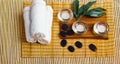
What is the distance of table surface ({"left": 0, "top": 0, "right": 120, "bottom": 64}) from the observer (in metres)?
1.06

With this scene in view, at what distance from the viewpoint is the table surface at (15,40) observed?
1.06 m

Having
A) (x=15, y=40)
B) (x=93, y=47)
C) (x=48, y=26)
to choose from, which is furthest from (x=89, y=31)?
(x=15, y=40)

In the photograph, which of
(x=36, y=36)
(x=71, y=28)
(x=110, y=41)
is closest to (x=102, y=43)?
(x=110, y=41)

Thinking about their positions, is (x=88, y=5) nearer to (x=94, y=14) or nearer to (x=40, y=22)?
(x=94, y=14)

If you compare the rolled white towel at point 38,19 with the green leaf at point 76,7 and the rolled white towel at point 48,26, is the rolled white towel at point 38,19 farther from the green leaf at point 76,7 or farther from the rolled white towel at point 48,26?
the green leaf at point 76,7

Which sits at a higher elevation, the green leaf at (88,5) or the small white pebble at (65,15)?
the green leaf at (88,5)

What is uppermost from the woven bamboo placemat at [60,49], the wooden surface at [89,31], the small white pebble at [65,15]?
the small white pebble at [65,15]

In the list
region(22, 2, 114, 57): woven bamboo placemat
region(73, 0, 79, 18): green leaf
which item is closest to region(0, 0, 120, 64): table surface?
region(22, 2, 114, 57): woven bamboo placemat

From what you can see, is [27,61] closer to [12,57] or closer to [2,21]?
[12,57]

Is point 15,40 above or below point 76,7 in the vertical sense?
below

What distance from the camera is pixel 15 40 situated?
107cm

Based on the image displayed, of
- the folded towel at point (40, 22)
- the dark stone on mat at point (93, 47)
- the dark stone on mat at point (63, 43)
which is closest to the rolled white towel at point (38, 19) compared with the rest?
the folded towel at point (40, 22)

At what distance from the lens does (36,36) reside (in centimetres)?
100

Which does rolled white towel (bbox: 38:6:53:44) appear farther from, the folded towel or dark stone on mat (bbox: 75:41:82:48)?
dark stone on mat (bbox: 75:41:82:48)
